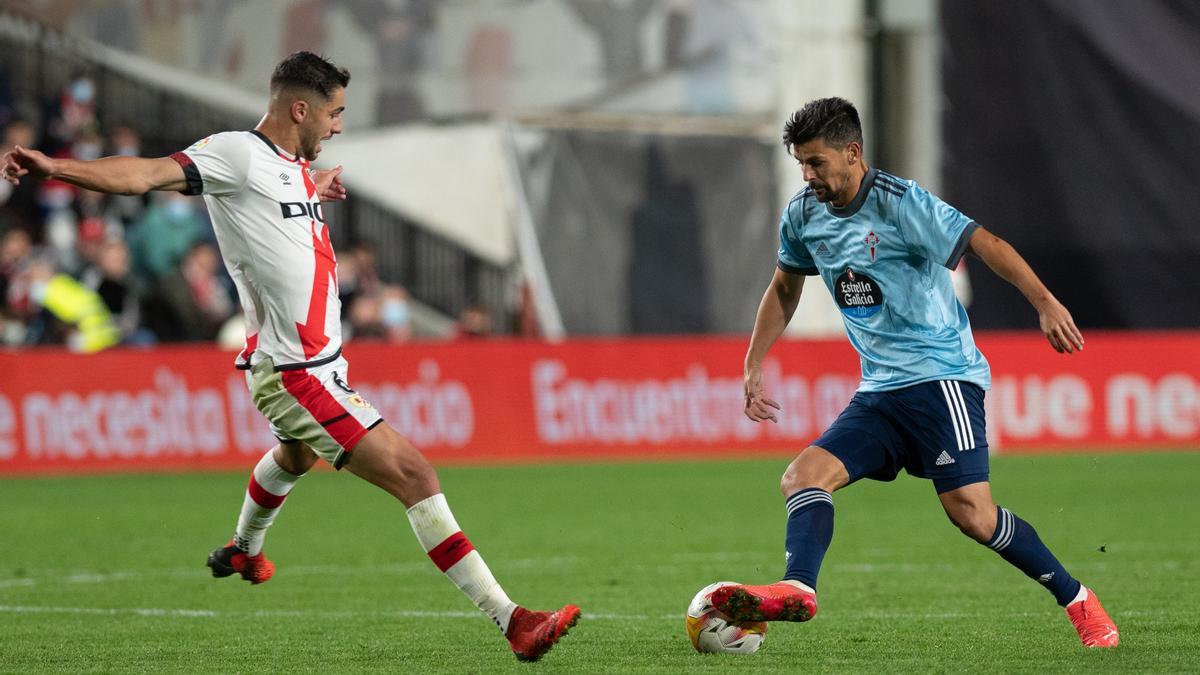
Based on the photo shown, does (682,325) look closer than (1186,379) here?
No

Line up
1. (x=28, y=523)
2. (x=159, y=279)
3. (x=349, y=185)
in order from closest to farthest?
1. (x=28, y=523)
2. (x=159, y=279)
3. (x=349, y=185)

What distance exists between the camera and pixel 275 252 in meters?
6.96

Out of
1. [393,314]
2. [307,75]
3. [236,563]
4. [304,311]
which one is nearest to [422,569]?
[236,563]

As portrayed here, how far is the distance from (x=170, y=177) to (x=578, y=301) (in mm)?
16652

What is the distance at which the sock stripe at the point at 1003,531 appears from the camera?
7.04 m

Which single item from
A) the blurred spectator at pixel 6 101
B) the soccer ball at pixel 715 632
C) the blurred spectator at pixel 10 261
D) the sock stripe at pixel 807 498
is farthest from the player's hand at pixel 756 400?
the blurred spectator at pixel 6 101

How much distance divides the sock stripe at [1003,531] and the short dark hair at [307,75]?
2.97 metres

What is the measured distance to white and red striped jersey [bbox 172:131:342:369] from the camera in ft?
22.7

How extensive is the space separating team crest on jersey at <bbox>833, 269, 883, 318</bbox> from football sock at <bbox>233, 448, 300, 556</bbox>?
2.41 metres

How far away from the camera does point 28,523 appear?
1338 centimetres

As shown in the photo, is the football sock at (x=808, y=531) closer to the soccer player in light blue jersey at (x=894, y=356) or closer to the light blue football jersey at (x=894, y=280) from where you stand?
the soccer player in light blue jersey at (x=894, y=356)

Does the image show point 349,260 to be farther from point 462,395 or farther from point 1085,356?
point 1085,356

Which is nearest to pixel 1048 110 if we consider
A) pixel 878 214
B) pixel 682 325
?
pixel 682 325

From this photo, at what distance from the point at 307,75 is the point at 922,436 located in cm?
266
